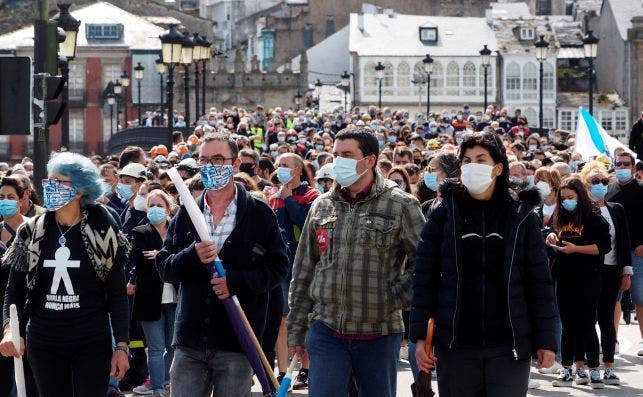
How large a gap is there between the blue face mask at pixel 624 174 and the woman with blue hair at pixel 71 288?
7.82 metres

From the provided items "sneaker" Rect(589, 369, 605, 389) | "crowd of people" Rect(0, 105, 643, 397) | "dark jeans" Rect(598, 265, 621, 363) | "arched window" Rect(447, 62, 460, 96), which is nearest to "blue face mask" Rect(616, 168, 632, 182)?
"dark jeans" Rect(598, 265, 621, 363)

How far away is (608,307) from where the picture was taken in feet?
44.7

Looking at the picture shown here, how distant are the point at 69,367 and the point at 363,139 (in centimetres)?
206

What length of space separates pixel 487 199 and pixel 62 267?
232 centimetres

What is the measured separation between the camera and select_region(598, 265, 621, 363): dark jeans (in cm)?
1345

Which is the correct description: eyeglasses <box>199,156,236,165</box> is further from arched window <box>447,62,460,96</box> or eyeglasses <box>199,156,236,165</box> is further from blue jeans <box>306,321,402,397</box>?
arched window <box>447,62,460,96</box>

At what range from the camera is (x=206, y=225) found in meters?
8.23

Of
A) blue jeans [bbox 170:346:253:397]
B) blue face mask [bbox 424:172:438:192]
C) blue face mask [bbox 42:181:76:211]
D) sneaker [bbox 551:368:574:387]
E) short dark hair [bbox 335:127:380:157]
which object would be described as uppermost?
short dark hair [bbox 335:127:380:157]

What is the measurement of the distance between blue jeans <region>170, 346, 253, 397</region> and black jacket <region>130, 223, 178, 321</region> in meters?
4.22

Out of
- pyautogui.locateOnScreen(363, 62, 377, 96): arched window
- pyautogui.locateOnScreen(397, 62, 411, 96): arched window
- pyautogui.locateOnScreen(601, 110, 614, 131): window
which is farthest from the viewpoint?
pyautogui.locateOnScreen(363, 62, 377, 96): arched window

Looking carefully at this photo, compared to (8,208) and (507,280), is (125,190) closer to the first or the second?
(8,208)

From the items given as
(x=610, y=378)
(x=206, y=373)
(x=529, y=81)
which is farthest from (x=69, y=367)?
(x=529, y=81)

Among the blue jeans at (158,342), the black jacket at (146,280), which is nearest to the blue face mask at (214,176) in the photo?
the black jacket at (146,280)

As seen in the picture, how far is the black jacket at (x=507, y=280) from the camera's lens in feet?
24.6
